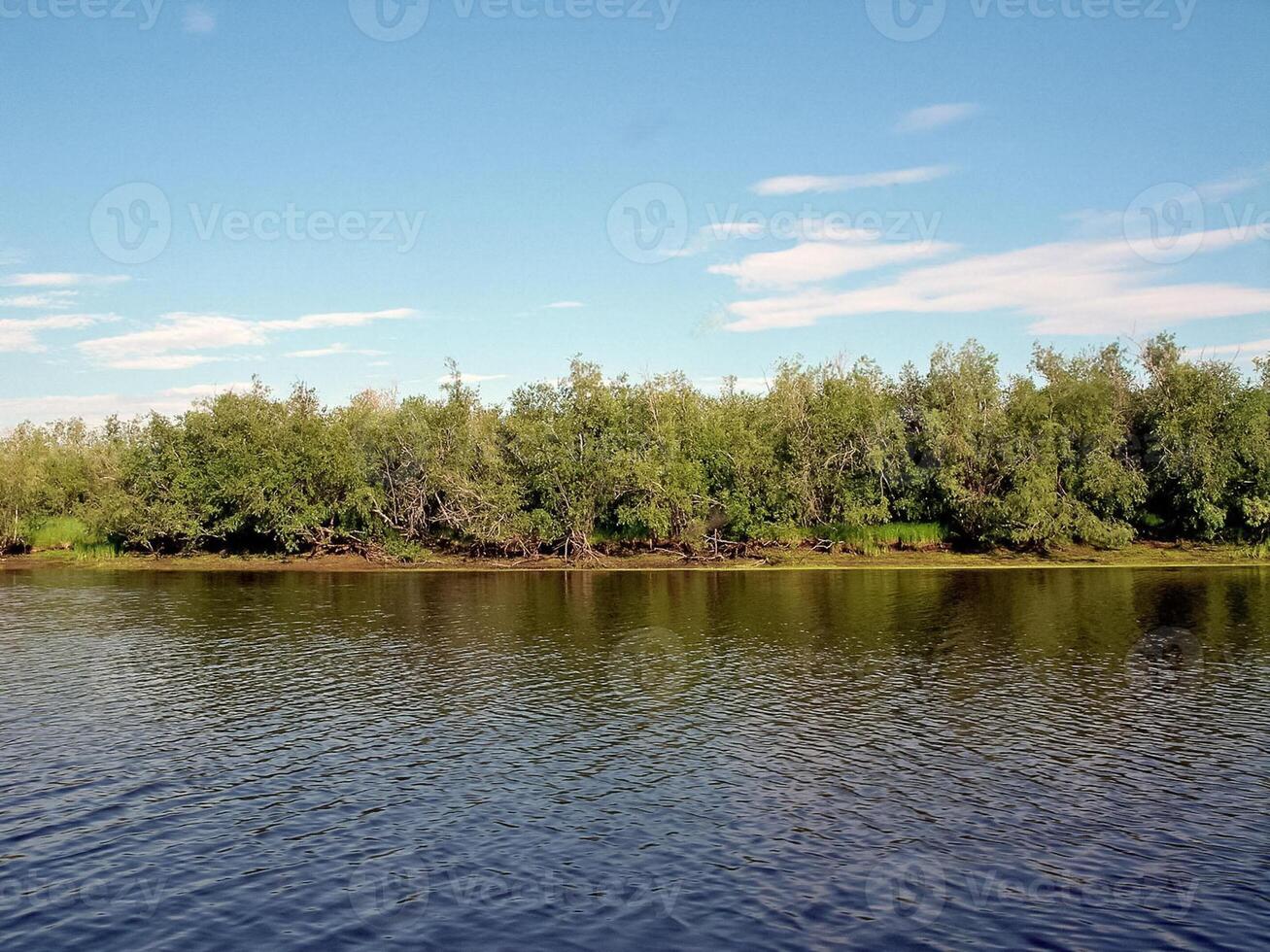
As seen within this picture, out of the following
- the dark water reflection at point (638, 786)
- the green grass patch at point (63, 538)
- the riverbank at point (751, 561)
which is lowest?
the dark water reflection at point (638, 786)

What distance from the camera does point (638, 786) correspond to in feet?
107

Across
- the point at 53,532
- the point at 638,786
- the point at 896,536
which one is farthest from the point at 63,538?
the point at 638,786

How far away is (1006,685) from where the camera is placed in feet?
151

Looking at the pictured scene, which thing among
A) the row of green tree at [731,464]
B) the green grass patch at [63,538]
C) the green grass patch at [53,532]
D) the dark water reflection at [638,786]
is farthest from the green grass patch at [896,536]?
the green grass patch at [53,532]

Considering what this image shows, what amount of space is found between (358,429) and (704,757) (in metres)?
87.9

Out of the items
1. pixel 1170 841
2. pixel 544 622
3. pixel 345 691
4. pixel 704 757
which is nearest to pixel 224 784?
pixel 345 691

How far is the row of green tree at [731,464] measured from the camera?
101 metres

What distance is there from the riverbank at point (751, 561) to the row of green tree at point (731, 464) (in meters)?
2.26

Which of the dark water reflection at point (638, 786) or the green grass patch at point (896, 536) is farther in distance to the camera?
the green grass patch at point (896, 536)

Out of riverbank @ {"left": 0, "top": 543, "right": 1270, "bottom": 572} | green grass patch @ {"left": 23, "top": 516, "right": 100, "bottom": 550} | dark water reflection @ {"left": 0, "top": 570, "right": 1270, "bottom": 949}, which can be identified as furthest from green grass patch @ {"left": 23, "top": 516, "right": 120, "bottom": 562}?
dark water reflection @ {"left": 0, "top": 570, "right": 1270, "bottom": 949}

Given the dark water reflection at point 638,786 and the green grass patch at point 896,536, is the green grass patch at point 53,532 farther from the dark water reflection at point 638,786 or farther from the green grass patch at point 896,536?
the green grass patch at point 896,536

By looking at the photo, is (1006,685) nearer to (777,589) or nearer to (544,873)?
(544,873)

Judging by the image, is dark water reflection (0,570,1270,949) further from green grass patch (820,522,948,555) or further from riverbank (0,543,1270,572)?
green grass patch (820,522,948,555)

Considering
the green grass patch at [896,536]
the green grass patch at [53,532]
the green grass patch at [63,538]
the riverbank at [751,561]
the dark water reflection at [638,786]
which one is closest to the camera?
the dark water reflection at [638,786]
